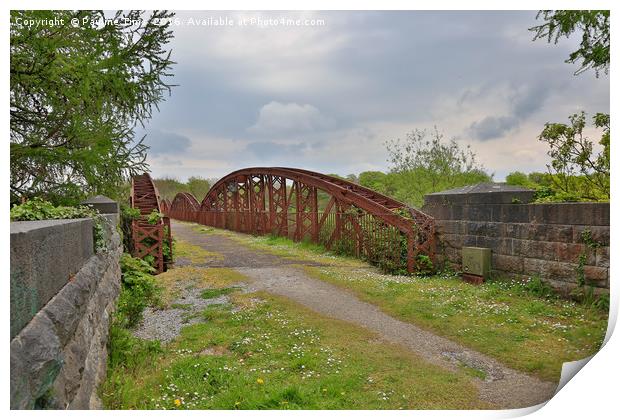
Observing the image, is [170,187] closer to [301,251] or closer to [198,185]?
[198,185]

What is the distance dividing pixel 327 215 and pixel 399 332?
8.18 metres

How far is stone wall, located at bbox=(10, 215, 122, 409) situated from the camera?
199cm

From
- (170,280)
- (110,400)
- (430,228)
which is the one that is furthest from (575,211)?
(170,280)

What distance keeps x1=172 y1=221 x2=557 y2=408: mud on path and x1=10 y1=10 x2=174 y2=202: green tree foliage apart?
138 inches

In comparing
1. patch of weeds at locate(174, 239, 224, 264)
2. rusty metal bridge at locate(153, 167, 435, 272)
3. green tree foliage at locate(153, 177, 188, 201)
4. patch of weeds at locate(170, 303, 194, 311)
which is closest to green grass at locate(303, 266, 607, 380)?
rusty metal bridge at locate(153, 167, 435, 272)

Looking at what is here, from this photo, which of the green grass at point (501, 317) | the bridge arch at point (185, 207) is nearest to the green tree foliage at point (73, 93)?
the green grass at point (501, 317)

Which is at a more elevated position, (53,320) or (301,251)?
(53,320)

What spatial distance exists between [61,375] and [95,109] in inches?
147

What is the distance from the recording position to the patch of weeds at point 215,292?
693 cm

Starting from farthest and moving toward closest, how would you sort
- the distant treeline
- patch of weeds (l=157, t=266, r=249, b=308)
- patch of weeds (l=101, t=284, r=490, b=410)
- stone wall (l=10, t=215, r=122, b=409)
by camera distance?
the distant treeline, patch of weeds (l=157, t=266, r=249, b=308), patch of weeds (l=101, t=284, r=490, b=410), stone wall (l=10, t=215, r=122, b=409)

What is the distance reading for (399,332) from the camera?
5.11 meters

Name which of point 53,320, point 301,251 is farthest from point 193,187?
point 53,320

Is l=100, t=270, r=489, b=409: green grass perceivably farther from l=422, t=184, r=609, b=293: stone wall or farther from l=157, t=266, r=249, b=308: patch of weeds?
l=422, t=184, r=609, b=293: stone wall
